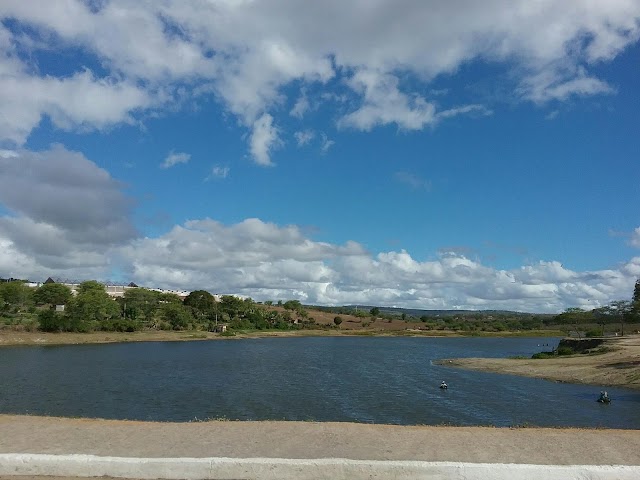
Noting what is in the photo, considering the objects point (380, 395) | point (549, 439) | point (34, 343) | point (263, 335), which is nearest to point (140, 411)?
point (380, 395)

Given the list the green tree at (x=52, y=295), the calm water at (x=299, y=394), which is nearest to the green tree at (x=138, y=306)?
the green tree at (x=52, y=295)

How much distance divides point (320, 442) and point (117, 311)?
136298mm

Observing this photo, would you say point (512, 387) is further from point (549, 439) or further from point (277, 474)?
point (277, 474)

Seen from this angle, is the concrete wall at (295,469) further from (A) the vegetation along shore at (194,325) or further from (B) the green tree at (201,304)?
(B) the green tree at (201,304)

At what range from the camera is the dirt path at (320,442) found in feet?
42.7

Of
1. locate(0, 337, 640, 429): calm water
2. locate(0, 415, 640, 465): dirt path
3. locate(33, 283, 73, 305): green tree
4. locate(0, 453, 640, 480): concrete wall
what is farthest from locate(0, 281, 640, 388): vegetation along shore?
locate(0, 453, 640, 480): concrete wall

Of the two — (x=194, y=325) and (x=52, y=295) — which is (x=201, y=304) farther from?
(x=52, y=295)

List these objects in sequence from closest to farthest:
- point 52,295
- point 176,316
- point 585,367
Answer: point 585,367, point 52,295, point 176,316

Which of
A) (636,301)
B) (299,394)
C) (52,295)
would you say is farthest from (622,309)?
(52,295)

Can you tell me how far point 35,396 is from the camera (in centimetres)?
4200

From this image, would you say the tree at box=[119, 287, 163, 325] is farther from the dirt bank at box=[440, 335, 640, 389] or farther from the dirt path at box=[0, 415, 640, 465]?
the dirt path at box=[0, 415, 640, 465]

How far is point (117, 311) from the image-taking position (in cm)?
13875

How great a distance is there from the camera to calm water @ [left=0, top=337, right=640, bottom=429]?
34688 millimetres

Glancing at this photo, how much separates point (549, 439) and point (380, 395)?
30766 mm
